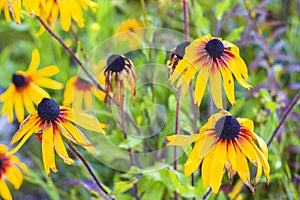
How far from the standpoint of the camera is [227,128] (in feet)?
2.58

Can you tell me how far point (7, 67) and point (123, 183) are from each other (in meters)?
0.96

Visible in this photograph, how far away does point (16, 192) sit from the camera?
5.14 feet

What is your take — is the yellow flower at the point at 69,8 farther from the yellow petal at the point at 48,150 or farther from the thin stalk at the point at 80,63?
the yellow petal at the point at 48,150

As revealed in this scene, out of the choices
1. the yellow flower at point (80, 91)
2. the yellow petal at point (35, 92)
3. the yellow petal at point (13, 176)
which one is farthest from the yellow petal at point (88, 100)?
A: the yellow petal at point (13, 176)

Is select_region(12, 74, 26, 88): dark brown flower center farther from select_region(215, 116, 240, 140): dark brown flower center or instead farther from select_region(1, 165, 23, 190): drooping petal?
select_region(215, 116, 240, 140): dark brown flower center

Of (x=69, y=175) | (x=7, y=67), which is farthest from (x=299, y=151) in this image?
(x=7, y=67)

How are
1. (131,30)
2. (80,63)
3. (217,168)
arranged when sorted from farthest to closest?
(131,30), (80,63), (217,168)

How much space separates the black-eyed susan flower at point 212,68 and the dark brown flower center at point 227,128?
3 cm

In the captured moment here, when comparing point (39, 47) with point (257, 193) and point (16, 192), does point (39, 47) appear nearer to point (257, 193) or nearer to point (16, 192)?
point (16, 192)

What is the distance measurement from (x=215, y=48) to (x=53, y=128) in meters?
0.28

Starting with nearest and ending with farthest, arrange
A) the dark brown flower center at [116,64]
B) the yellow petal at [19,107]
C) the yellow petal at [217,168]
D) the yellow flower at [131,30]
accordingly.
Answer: the yellow petal at [217,168] → the dark brown flower center at [116,64] → the yellow petal at [19,107] → the yellow flower at [131,30]

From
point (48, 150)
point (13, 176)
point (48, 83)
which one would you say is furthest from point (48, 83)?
point (48, 150)

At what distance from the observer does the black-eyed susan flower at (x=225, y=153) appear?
0.77 m

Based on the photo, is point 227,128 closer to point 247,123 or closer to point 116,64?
point 247,123
